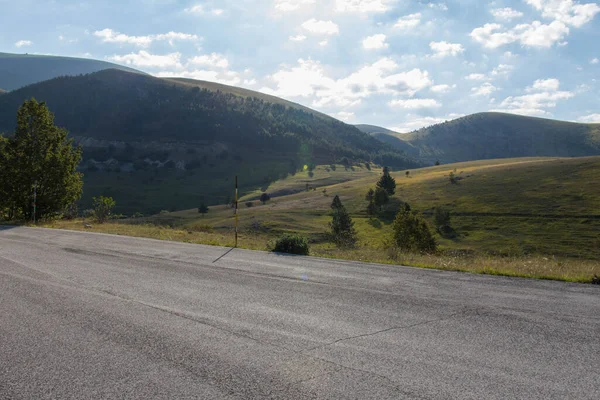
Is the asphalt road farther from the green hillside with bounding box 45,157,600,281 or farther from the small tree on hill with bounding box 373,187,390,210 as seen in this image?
the small tree on hill with bounding box 373,187,390,210

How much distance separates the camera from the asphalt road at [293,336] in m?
4.62

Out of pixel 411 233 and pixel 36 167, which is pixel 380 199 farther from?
pixel 36 167

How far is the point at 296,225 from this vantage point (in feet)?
274

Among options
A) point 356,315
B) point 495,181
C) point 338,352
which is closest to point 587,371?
point 338,352

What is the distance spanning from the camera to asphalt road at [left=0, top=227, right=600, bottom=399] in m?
4.62

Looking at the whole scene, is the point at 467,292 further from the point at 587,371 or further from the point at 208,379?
the point at 208,379

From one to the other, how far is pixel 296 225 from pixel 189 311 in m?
76.1

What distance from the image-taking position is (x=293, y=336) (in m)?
6.21

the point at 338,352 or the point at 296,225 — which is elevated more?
the point at 338,352

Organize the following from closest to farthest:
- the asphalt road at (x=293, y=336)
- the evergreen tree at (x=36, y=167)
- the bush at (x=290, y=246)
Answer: the asphalt road at (x=293, y=336) → the bush at (x=290, y=246) → the evergreen tree at (x=36, y=167)

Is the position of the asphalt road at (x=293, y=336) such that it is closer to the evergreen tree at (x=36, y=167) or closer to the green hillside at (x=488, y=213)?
the green hillside at (x=488, y=213)

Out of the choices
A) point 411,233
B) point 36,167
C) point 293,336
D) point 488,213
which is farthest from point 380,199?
point 293,336

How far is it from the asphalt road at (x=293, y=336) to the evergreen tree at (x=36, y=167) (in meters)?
25.3

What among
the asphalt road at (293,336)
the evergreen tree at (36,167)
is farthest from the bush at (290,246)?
the evergreen tree at (36,167)
